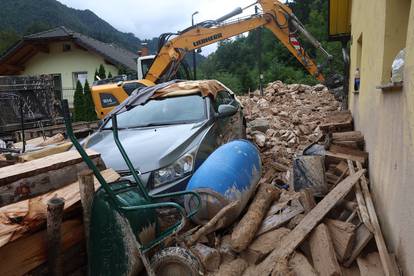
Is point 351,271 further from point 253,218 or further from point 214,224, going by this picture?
point 214,224

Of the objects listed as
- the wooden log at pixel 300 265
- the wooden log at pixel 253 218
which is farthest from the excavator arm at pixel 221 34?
the wooden log at pixel 300 265

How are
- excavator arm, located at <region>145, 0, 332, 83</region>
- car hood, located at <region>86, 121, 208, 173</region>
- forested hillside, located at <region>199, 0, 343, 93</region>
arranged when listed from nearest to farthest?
1. car hood, located at <region>86, 121, 208, 173</region>
2. excavator arm, located at <region>145, 0, 332, 83</region>
3. forested hillside, located at <region>199, 0, 343, 93</region>

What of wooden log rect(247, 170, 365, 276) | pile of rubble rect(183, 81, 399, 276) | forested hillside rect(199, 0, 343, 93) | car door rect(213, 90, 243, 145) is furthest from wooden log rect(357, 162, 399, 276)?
forested hillside rect(199, 0, 343, 93)

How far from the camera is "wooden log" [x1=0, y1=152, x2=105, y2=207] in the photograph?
273 centimetres

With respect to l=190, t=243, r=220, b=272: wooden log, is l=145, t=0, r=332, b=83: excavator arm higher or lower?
higher

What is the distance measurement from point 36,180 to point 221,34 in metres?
9.55

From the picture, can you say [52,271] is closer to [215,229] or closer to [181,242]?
[181,242]

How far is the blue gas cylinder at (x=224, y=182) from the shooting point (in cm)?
351

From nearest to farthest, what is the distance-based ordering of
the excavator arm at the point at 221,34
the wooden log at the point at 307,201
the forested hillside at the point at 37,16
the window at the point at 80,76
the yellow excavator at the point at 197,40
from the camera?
the wooden log at the point at 307,201
the yellow excavator at the point at 197,40
the excavator arm at the point at 221,34
the window at the point at 80,76
the forested hillside at the point at 37,16

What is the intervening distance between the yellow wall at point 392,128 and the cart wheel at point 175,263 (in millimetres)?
1528

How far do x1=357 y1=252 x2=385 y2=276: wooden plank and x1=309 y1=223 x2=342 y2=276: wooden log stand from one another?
20 centimetres

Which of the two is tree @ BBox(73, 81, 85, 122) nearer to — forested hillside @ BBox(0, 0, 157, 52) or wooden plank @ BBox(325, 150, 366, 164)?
wooden plank @ BBox(325, 150, 366, 164)

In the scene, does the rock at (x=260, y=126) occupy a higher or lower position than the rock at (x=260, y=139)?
higher

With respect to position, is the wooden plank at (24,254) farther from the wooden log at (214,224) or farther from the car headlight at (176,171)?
the car headlight at (176,171)
